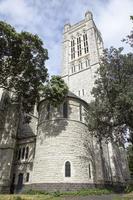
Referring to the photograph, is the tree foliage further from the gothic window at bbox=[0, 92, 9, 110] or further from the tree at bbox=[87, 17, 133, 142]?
the gothic window at bbox=[0, 92, 9, 110]

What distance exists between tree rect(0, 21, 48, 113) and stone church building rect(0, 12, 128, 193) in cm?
277

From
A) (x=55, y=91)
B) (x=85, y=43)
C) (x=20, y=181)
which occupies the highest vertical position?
(x=85, y=43)

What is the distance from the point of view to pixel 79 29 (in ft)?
185

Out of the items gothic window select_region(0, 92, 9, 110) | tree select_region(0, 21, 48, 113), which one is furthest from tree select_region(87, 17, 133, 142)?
gothic window select_region(0, 92, 9, 110)

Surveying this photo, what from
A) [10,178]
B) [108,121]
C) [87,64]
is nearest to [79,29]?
[87,64]

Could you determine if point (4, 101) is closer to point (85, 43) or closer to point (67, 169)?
point (67, 169)

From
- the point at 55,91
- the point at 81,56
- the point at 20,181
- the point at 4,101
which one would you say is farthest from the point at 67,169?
the point at 81,56

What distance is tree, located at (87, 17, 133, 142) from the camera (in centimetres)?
2131

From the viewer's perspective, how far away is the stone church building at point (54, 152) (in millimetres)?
22078

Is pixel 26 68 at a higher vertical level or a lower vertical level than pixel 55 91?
higher

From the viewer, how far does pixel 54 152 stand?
74.8 feet

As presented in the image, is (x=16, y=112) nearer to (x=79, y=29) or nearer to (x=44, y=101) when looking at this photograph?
(x=44, y=101)

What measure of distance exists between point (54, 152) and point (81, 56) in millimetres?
31508

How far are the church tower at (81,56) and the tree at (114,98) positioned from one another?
13870 mm
